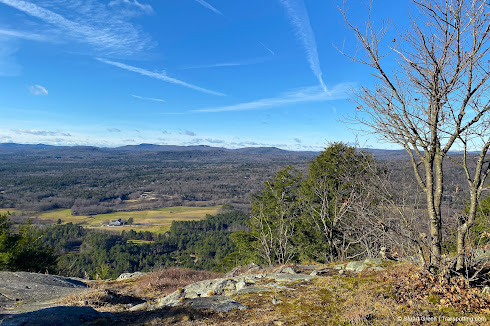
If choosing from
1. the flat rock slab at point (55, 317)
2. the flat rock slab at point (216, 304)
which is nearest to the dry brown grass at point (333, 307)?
the flat rock slab at point (216, 304)

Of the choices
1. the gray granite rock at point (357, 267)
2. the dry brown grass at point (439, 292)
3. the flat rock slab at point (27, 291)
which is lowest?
the flat rock slab at point (27, 291)

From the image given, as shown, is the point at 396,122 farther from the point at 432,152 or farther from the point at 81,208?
the point at 81,208

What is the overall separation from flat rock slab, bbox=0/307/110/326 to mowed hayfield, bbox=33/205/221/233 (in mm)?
98838

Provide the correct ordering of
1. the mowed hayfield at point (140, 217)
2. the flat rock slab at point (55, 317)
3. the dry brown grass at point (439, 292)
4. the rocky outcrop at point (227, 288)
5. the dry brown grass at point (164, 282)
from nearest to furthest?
the dry brown grass at point (439, 292) → the flat rock slab at point (55, 317) → the rocky outcrop at point (227, 288) → the dry brown grass at point (164, 282) → the mowed hayfield at point (140, 217)

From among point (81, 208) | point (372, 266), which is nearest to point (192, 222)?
point (81, 208)

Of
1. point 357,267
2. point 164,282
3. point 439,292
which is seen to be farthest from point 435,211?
point 164,282

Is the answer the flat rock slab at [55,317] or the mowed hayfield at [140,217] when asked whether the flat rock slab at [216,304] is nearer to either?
the flat rock slab at [55,317]

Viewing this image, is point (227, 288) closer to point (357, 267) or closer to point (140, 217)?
point (357, 267)

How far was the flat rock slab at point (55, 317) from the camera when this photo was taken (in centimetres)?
589

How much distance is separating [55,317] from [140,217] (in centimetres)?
12898

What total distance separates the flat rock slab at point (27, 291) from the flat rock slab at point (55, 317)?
4.81 ft

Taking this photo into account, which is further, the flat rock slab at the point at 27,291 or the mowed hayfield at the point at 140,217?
the mowed hayfield at the point at 140,217

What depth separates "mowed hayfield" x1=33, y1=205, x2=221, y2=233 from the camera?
10638 centimetres

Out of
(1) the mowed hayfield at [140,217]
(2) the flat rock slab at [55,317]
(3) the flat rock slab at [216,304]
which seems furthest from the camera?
(1) the mowed hayfield at [140,217]
